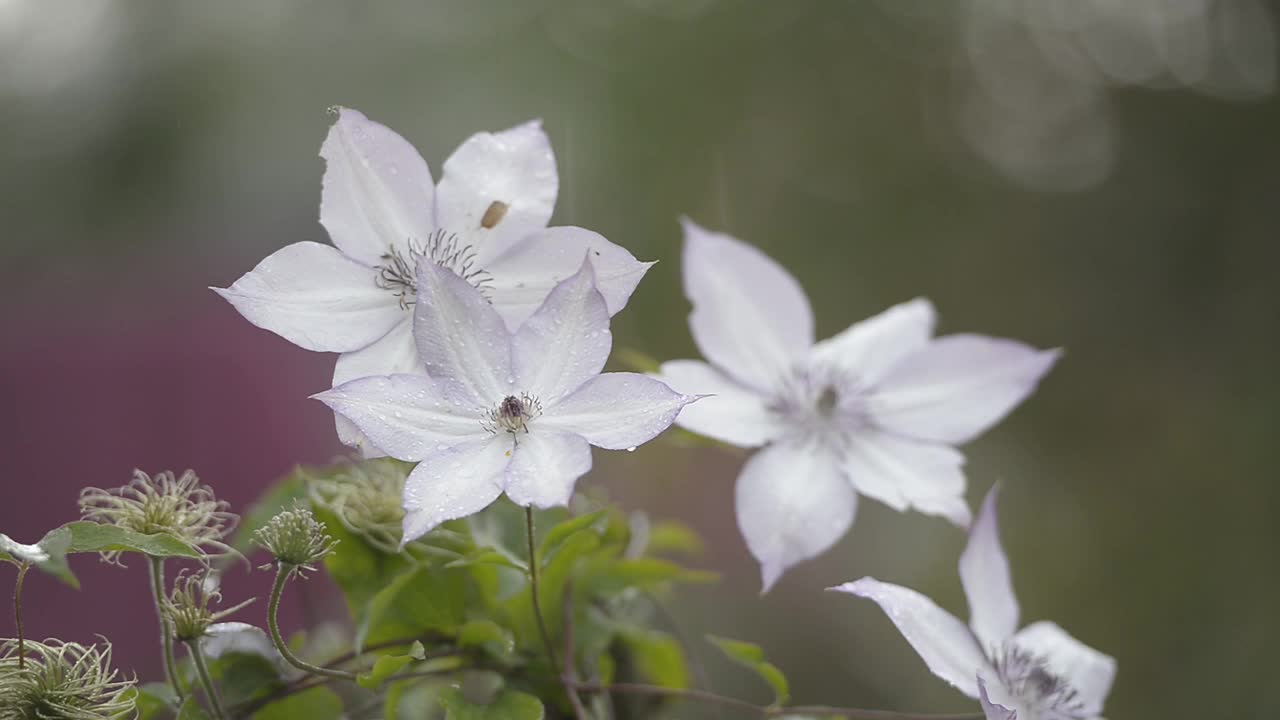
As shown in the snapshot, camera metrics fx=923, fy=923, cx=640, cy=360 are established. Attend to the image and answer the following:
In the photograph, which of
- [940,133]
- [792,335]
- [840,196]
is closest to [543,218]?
[792,335]

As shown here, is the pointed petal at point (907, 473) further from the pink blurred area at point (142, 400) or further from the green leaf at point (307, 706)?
the pink blurred area at point (142, 400)

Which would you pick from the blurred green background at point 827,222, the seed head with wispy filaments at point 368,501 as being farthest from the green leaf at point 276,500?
the blurred green background at point 827,222

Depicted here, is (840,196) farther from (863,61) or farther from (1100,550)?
(1100,550)

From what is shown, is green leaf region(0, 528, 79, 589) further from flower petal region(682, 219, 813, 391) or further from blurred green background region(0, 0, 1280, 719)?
blurred green background region(0, 0, 1280, 719)

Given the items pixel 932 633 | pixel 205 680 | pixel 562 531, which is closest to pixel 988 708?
pixel 932 633

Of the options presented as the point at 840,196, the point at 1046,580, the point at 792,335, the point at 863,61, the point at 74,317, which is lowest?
the point at 1046,580

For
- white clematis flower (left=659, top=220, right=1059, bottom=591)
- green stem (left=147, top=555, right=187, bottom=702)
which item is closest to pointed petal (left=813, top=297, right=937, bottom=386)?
white clematis flower (left=659, top=220, right=1059, bottom=591)

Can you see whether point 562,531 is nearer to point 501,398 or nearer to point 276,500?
point 501,398
